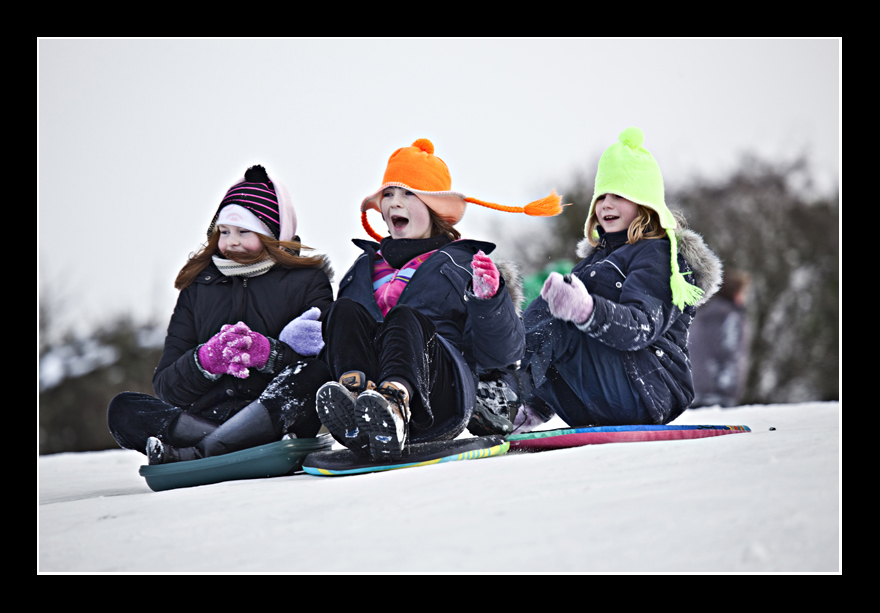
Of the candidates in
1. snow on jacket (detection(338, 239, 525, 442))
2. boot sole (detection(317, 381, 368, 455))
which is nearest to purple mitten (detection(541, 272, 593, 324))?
snow on jacket (detection(338, 239, 525, 442))

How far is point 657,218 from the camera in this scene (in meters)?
3.00

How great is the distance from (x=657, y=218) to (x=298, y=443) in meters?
1.53

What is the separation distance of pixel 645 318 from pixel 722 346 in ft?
31.4

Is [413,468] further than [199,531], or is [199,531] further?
[413,468]

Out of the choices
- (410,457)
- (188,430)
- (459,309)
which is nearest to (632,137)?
(459,309)

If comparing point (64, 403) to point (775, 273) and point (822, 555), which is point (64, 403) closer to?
point (775, 273)

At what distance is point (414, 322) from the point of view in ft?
7.80

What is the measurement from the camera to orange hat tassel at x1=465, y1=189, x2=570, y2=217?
2.96 metres

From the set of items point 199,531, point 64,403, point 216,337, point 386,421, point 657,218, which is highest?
point 657,218

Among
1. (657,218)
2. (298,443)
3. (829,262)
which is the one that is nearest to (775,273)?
(829,262)

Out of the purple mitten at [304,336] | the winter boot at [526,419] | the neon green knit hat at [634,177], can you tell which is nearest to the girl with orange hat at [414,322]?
the purple mitten at [304,336]

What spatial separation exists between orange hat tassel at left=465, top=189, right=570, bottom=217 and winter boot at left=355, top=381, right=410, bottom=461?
38.5 inches

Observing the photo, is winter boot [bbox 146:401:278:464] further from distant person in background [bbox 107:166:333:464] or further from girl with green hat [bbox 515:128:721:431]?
girl with green hat [bbox 515:128:721:431]

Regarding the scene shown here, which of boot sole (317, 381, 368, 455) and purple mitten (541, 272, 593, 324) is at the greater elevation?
purple mitten (541, 272, 593, 324)
